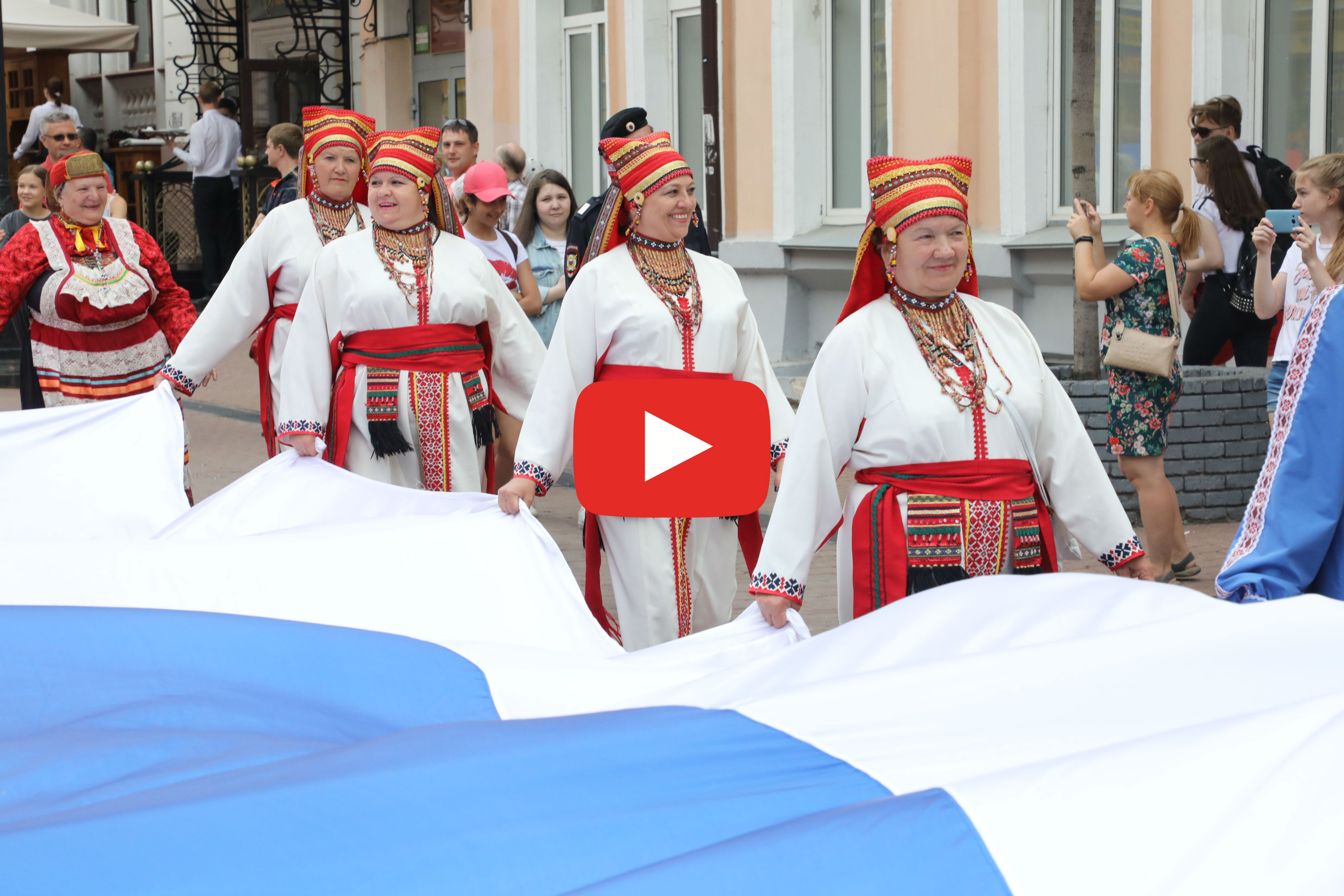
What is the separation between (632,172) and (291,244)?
216 centimetres

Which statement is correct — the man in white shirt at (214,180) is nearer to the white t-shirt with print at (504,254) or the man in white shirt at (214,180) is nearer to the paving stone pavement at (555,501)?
the paving stone pavement at (555,501)

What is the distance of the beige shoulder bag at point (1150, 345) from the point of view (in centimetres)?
660

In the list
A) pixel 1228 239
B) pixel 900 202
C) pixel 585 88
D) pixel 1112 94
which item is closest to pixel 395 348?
pixel 900 202

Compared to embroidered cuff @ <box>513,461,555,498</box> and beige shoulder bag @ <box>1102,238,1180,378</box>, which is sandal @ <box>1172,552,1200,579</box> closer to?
beige shoulder bag @ <box>1102,238,1180,378</box>

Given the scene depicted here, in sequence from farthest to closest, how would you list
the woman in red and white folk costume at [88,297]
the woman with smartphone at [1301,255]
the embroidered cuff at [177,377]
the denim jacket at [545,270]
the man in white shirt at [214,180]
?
1. the man in white shirt at [214,180]
2. the denim jacket at [545,270]
3. the woman in red and white folk costume at [88,297]
4. the embroidered cuff at [177,377]
5. the woman with smartphone at [1301,255]

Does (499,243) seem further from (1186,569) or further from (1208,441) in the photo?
(1186,569)

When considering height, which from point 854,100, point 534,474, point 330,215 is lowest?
point 534,474

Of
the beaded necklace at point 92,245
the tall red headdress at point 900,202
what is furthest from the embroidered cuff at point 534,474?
the beaded necklace at point 92,245

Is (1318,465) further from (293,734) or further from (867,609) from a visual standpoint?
(293,734)

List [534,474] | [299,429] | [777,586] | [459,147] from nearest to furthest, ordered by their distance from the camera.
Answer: [777,586] < [534,474] < [299,429] < [459,147]

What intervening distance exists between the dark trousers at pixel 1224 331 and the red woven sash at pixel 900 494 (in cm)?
525

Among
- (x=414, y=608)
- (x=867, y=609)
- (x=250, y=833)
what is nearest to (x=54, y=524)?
(x=414, y=608)

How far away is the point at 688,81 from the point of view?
45.6ft

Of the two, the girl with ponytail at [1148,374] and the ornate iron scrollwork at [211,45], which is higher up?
the ornate iron scrollwork at [211,45]
